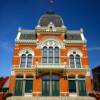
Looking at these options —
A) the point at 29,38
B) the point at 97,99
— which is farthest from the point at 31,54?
the point at 97,99

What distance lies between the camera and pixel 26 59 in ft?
83.6

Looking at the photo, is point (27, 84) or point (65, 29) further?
point (65, 29)

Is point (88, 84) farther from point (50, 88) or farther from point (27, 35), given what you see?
point (27, 35)

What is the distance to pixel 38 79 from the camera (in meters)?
23.8

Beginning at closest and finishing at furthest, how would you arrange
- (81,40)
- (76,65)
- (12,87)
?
(12,87) → (76,65) → (81,40)

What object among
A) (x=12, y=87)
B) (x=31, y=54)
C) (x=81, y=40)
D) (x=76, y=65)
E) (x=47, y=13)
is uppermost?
(x=47, y=13)

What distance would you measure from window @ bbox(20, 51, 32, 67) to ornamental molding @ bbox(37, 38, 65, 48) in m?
2.43

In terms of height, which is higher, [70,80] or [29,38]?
[29,38]

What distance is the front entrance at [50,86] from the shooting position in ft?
76.1

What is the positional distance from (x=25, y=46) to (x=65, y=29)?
8195 millimetres

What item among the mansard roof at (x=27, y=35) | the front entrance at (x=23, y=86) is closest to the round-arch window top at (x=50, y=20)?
the mansard roof at (x=27, y=35)

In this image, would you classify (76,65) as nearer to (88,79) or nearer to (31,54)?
(88,79)

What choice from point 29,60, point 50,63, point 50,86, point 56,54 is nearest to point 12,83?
point 29,60

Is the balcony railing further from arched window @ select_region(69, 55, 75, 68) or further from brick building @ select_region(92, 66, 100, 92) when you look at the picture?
brick building @ select_region(92, 66, 100, 92)
